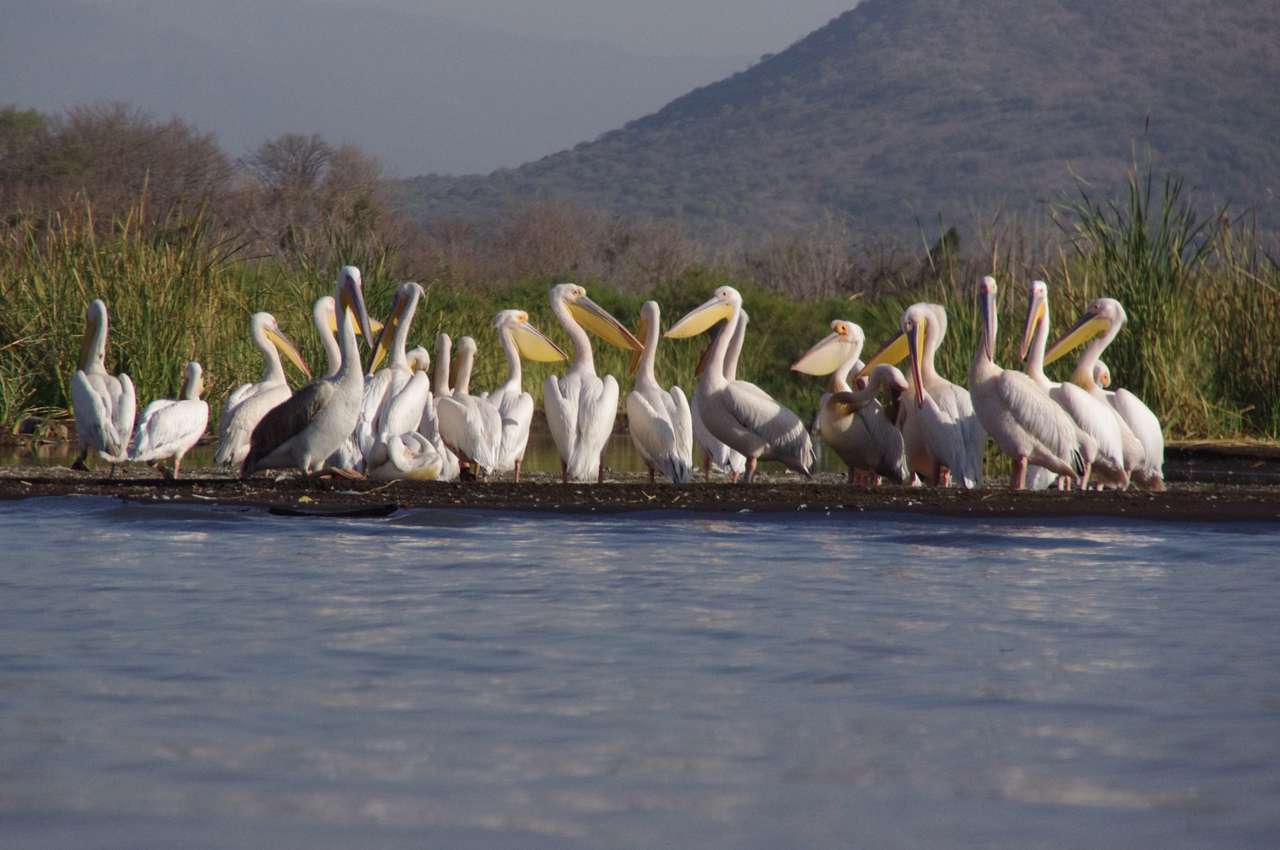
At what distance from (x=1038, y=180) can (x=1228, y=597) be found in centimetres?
6054

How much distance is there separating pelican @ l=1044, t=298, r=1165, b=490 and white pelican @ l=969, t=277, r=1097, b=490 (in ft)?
1.58

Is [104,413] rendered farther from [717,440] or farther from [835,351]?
[835,351]

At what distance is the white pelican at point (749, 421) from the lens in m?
10.8

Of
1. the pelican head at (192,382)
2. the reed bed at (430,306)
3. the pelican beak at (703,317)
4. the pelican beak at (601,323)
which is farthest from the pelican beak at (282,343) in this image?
the pelican beak at (703,317)

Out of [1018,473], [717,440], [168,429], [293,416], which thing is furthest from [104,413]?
[1018,473]

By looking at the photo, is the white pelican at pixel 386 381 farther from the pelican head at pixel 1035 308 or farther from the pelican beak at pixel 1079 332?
the pelican beak at pixel 1079 332

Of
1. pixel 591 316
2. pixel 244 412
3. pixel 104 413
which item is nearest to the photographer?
pixel 104 413

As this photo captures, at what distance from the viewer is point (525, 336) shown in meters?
13.0

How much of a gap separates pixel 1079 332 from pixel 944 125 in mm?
63197

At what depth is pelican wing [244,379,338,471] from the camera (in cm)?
1016

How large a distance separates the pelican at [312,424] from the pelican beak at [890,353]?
3489 mm

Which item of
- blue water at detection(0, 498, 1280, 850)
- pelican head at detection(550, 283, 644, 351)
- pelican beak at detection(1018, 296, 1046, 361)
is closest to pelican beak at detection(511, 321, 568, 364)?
pelican head at detection(550, 283, 644, 351)

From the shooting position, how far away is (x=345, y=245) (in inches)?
607

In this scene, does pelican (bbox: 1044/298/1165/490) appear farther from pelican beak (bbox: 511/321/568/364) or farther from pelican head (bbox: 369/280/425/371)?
pelican head (bbox: 369/280/425/371)
